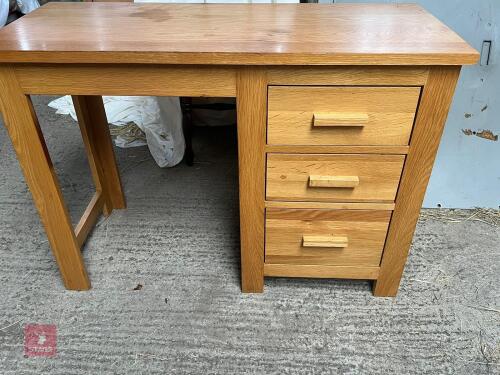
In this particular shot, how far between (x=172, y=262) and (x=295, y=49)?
0.81m

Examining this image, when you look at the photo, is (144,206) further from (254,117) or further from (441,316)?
(441,316)

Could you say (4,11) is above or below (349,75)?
below

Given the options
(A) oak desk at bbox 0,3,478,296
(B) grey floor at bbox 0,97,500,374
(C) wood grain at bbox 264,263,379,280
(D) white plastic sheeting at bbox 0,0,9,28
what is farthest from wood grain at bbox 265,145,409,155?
(D) white plastic sheeting at bbox 0,0,9,28

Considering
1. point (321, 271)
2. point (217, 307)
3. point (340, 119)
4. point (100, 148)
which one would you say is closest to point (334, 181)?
point (340, 119)

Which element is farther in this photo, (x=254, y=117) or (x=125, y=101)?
(x=125, y=101)

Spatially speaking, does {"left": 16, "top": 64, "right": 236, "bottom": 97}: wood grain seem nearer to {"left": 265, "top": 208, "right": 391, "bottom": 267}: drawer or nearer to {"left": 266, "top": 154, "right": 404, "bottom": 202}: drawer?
{"left": 266, "top": 154, "right": 404, "bottom": 202}: drawer

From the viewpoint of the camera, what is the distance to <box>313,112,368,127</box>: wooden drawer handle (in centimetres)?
95

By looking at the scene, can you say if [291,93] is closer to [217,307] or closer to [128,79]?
[128,79]

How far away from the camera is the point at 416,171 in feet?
3.36

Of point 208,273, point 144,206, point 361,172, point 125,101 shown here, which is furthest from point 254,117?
point 125,101

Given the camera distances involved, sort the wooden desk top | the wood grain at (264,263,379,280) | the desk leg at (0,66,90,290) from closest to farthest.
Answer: the wooden desk top < the desk leg at (0,66,90,290) < the wood grain at (264,263,379,280)

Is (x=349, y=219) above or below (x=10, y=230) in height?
above

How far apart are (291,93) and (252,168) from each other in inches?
8.2

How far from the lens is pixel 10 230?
5.01 ft
